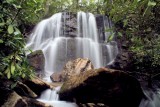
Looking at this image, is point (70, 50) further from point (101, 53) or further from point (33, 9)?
point (33, 9)

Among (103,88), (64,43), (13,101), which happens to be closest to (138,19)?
(103,88)

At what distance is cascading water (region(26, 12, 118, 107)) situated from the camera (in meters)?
14.4

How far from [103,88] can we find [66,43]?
27.3 feet

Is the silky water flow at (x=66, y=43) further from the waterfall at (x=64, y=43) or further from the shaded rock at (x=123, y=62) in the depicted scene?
the shaded rock at (x=123, y=62)

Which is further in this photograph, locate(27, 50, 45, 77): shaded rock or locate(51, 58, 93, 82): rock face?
locate(27, 50, 45, 77): shaded rock

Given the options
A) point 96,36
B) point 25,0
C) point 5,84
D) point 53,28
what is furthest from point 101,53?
Result: point 25,0

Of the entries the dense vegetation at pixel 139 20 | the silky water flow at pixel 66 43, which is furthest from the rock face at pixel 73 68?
the dense vegetation at pixel 139 20

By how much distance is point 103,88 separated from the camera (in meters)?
7.09

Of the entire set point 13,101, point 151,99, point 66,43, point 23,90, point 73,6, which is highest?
point 73,6

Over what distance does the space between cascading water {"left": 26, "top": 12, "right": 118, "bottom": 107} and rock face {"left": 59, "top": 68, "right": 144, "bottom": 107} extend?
5.58 meters

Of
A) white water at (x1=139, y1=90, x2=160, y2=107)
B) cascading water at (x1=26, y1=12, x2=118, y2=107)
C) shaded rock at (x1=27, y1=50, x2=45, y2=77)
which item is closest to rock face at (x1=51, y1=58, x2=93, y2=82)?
shaded rock at (x1=27, y1=50, x2=45, y2=77)

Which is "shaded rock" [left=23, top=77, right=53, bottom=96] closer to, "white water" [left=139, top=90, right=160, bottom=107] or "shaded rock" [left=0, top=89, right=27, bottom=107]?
"shaded rock" [left=0, top=89, right=27, bottom=107]

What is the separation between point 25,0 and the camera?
3.94 metres

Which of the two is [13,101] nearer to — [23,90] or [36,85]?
[23,90]
